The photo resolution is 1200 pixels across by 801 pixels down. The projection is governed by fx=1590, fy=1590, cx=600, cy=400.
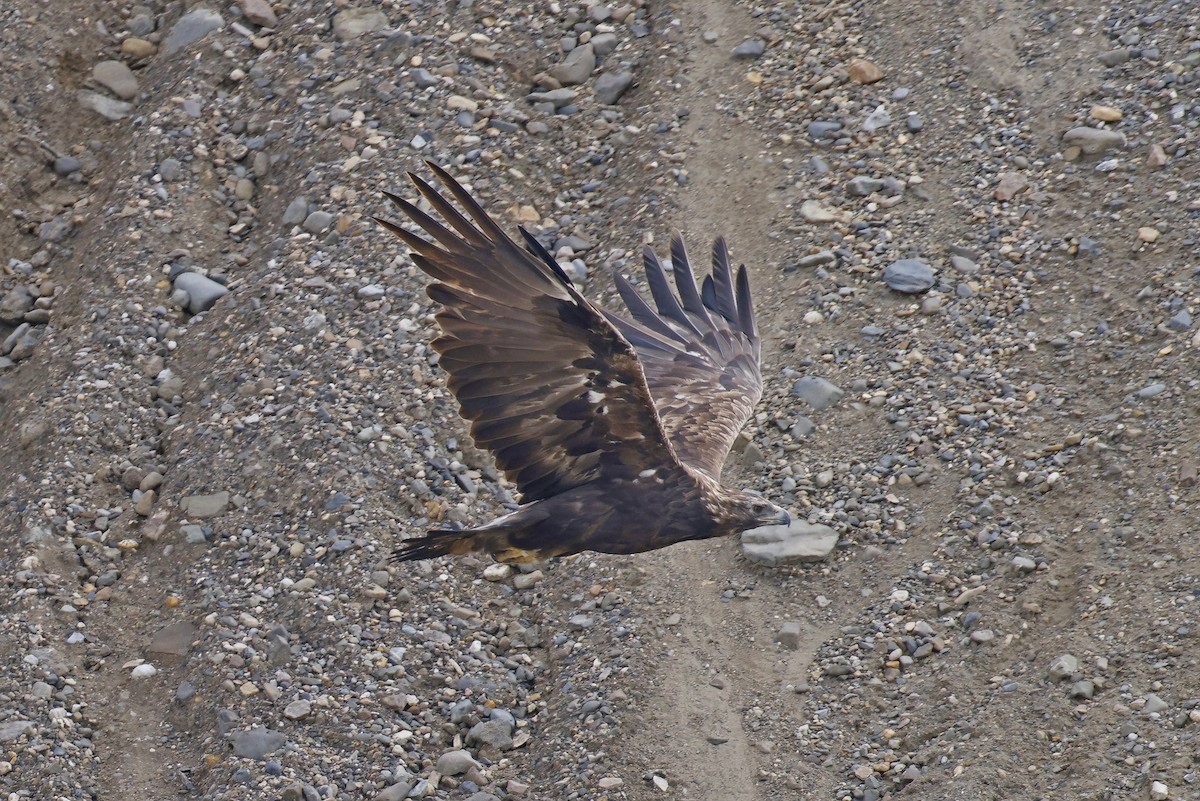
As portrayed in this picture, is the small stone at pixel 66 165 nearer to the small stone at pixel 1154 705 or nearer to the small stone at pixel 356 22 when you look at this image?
the small stone at pixel 356 22

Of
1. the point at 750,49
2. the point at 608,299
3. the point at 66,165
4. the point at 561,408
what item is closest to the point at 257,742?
the point at 561,408

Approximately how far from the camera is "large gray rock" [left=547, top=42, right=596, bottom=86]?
1178cm

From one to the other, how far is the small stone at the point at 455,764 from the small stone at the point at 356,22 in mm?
5604

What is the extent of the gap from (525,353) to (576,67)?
531 cm

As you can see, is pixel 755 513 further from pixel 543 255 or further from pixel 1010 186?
pixel 1010 186

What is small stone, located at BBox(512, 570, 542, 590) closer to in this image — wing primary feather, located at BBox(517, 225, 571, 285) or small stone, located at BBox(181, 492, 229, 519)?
small stone, located at BBox(181, 492, 229, 519)

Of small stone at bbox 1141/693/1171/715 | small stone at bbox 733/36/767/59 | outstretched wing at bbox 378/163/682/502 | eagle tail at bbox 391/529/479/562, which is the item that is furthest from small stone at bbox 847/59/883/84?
eagle tail at bbox 391/529/479/562

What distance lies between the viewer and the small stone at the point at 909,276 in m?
10.4

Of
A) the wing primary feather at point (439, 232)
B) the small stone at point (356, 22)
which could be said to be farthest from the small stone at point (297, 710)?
the small stone at point (356, 22)

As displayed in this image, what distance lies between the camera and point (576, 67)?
11.8 m

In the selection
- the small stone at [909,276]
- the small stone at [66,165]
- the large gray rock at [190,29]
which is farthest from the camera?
the large gray rock at [190,29]

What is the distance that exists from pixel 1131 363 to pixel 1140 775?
2908 mm

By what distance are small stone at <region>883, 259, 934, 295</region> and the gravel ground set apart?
87mm

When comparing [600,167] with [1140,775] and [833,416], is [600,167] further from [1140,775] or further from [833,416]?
[1140,775]
